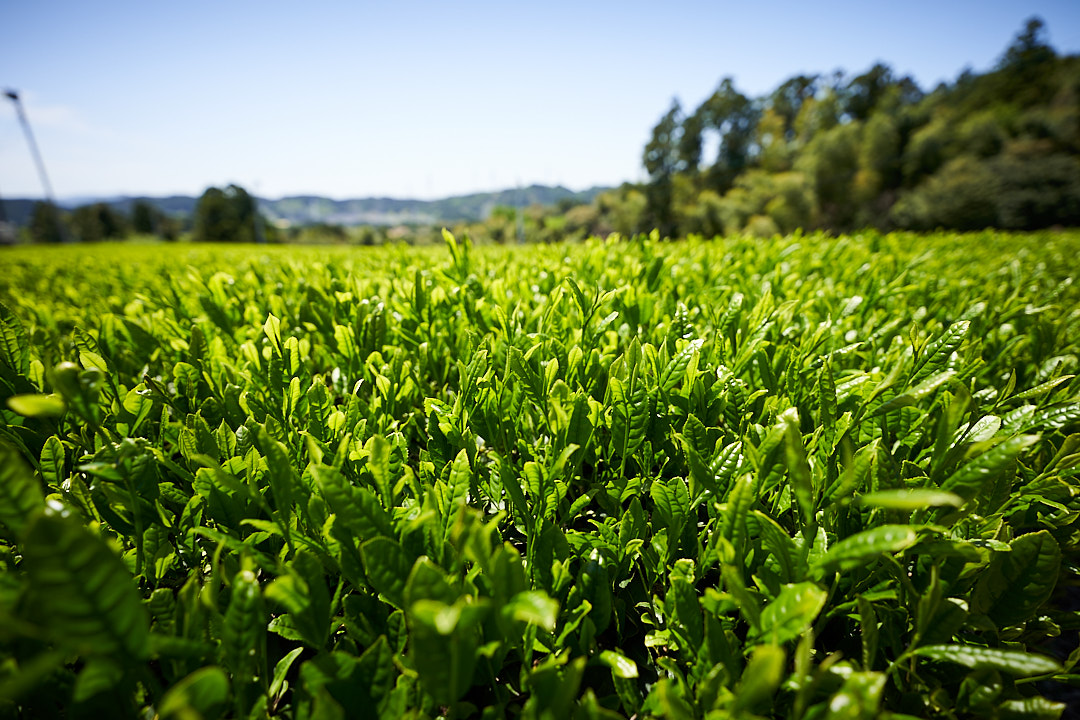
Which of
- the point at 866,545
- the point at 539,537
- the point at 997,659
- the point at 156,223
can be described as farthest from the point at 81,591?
the point at 156,223

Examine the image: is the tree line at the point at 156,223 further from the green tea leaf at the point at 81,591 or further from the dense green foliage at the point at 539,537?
the green tea leaf at the point at 81,591

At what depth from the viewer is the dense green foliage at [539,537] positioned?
2.01ft

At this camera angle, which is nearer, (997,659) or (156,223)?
(997,659)

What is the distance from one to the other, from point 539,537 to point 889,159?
4903 cm

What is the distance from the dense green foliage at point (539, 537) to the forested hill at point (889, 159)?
3390 cm

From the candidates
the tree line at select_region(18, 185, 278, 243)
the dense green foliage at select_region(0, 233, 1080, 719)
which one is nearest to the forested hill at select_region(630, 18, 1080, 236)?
the dense green foliage at select_region(0, 233, 1080, 719)

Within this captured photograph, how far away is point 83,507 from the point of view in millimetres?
998

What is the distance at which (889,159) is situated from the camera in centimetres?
3778

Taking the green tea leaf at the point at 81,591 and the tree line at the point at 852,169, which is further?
the tree line at the point at 852,169

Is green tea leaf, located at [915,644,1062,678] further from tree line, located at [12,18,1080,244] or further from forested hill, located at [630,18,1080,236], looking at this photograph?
forested hill, located at [630,18,1080,236]

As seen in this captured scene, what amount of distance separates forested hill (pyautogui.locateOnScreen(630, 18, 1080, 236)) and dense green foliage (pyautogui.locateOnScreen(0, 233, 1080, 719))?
33.9m

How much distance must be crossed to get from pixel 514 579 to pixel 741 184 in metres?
52.6

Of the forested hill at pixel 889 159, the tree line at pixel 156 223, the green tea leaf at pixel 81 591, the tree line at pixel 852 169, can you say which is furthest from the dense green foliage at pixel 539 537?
the tree line at pixel 156 223

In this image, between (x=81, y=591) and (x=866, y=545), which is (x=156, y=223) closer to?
(x=81, y=591)
